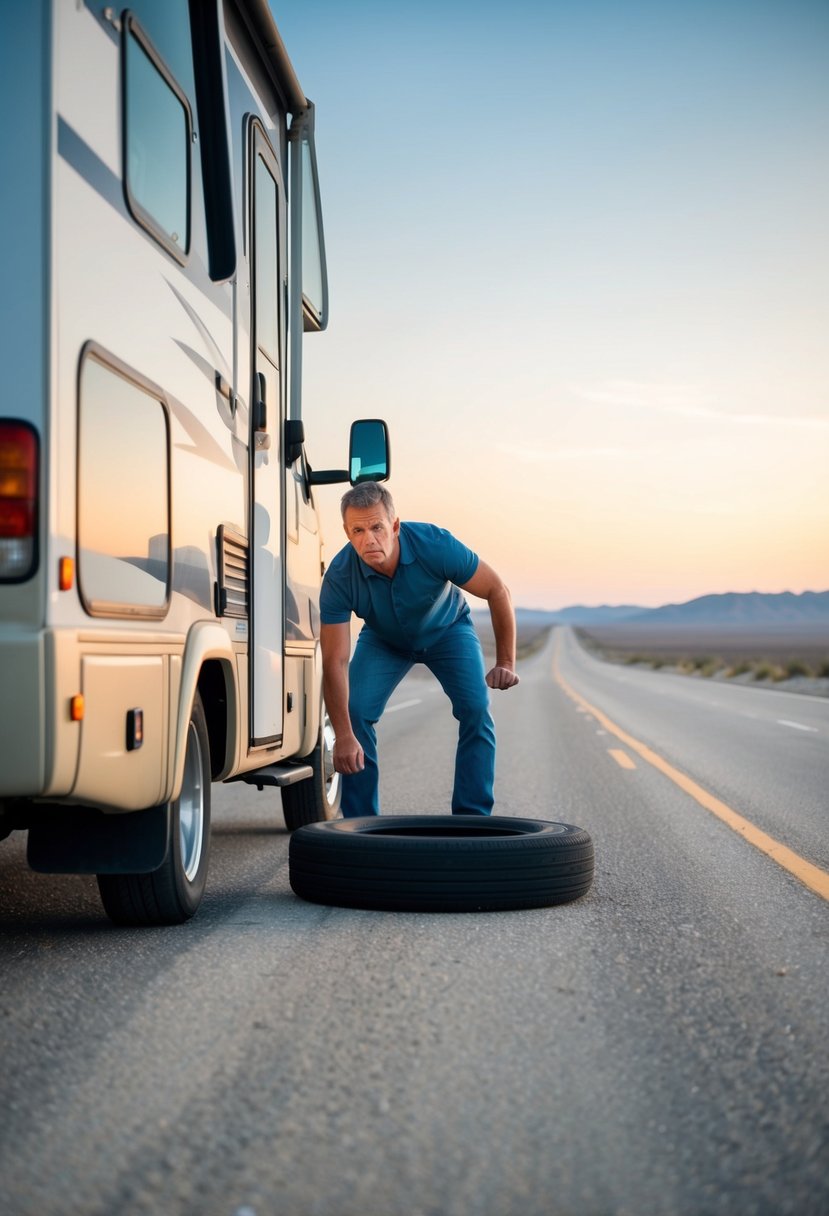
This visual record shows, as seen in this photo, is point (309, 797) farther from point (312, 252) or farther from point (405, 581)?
point (312, 252)

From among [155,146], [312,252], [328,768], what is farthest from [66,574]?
[328,768]

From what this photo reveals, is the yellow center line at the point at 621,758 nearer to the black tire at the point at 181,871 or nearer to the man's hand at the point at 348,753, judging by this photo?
the man's hand at the point at 348,753

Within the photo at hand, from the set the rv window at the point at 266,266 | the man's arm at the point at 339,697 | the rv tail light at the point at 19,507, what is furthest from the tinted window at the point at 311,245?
the rv tail light at the point at 19,507

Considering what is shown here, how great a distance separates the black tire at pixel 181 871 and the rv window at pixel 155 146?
168 centimetres

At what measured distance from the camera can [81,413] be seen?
338 centimetres

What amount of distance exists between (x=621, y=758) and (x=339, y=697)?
22.1 ft

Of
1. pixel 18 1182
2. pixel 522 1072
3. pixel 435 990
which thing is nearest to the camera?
pixel 18 1182

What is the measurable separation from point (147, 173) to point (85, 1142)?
9.61ft

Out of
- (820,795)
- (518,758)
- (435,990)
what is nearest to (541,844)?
(435,990)

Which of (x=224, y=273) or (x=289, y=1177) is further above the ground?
(x=224, y=273)

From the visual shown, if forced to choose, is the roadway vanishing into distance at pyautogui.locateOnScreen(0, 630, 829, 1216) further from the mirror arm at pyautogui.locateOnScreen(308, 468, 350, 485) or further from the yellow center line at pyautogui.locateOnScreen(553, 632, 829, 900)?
the mirror arm at pyautogui.locateOnScreen(308, 468, 350, 485)

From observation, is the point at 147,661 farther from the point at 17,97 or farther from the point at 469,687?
the point at 469,687

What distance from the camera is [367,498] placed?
5375 millimetres

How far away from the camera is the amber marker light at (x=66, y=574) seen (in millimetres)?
3256
